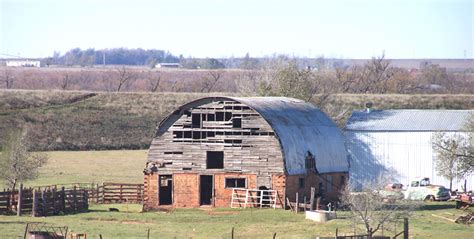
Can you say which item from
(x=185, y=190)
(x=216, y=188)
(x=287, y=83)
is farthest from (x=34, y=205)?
(x=287, y=83)

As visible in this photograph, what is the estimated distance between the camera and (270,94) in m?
87.4

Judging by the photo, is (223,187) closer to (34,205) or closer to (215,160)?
(215,160)

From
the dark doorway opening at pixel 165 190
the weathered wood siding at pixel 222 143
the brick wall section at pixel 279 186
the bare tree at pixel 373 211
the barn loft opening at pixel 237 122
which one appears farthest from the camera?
the dark doorway opening at pixel 165 190

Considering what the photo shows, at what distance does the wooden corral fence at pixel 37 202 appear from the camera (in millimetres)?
59062

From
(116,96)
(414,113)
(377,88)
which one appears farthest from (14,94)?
(414,113)

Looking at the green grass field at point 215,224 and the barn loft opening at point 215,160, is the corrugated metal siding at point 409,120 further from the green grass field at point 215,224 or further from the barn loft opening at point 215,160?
the barn loft opening at point 215,160

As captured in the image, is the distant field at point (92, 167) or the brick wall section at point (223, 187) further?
the distant field at point (92, 167)

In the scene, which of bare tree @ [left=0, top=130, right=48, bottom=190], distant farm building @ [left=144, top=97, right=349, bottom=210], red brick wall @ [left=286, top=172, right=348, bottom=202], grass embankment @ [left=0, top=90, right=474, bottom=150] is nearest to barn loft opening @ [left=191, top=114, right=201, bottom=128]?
distant farm building @ [left=144, top=97, right=349, bottom=210]

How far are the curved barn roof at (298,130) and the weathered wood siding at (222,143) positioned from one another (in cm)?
33

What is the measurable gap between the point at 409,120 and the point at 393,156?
10.4ft

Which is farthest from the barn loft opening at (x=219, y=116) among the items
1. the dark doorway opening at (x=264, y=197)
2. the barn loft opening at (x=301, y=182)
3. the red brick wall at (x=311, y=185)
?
the barn loft opening at (x=301, y=182)

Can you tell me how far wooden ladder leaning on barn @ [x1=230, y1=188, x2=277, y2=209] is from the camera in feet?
200

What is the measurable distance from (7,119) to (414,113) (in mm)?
47270

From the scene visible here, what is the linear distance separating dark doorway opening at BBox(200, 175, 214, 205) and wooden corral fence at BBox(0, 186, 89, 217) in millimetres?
6901
